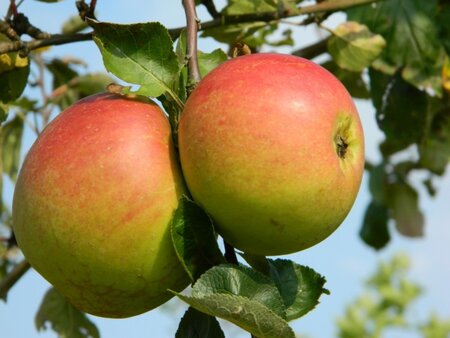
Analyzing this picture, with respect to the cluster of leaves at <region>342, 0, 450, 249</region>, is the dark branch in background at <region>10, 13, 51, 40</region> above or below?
above

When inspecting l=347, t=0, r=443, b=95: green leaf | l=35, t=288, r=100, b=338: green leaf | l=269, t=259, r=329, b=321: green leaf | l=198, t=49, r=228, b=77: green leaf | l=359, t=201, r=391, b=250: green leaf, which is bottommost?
l=359, t=201, r=391, b=250: green leaf

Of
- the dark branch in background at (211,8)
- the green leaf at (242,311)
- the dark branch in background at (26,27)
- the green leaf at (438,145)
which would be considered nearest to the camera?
the green leaf at (242,311)


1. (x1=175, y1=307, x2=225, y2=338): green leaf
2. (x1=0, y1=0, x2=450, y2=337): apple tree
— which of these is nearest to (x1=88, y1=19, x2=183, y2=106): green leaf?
(x1=0, y1=0, x2=450, y2=337): apple tree

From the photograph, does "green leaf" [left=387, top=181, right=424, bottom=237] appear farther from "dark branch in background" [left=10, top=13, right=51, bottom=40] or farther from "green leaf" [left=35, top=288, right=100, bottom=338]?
"dark branch in background" [left=10, top=13, right=51, bottom=40]

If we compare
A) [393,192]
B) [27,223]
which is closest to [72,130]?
[27,223]

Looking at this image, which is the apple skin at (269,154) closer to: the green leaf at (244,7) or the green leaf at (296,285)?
the green leaf at (296,285)

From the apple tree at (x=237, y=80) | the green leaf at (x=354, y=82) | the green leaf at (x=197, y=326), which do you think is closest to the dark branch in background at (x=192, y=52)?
the apple tree at (x=237, y=80)

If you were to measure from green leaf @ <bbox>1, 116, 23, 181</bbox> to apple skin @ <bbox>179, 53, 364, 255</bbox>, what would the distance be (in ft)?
3.95

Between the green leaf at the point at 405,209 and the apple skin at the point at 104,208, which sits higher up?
the apple skin at the point at 104,208

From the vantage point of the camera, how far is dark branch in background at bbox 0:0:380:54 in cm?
137

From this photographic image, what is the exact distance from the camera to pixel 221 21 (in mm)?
1579

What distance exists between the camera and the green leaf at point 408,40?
192 centimetres

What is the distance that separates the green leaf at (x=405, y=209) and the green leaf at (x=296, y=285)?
1.91 meters

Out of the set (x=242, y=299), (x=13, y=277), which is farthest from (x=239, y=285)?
(x=13, y=277)
